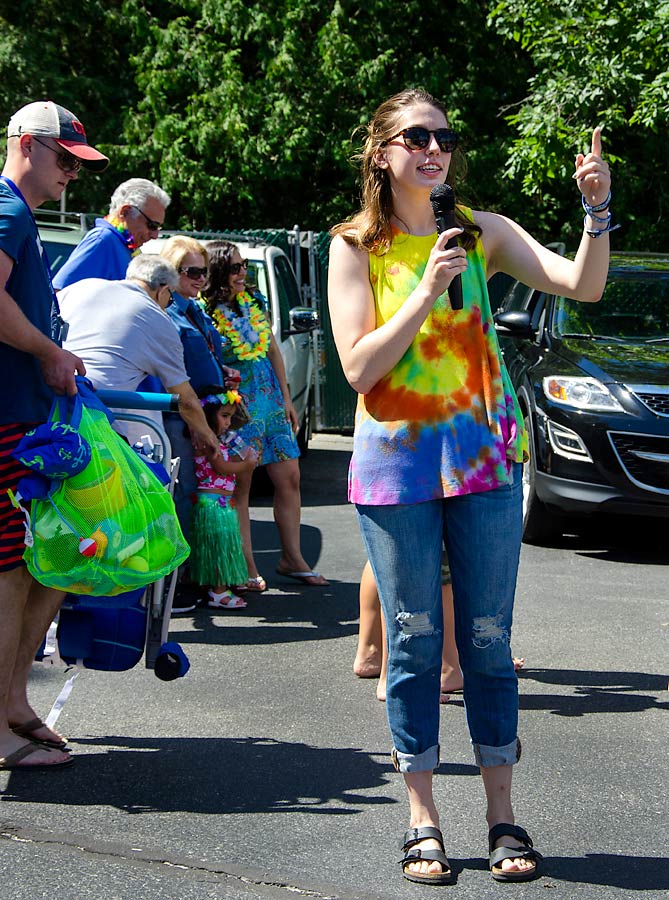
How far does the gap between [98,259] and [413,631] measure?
3.60 metres

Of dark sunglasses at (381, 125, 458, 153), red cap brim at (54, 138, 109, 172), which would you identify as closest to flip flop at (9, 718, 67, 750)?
red cap brim at (54, 138, 109, 172)

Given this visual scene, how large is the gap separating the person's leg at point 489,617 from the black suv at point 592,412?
445cm

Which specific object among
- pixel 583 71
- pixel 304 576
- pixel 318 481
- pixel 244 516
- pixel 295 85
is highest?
pixel 583 71

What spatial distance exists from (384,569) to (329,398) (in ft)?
37.1

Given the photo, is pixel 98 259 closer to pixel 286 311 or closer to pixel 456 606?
pixel 456 606

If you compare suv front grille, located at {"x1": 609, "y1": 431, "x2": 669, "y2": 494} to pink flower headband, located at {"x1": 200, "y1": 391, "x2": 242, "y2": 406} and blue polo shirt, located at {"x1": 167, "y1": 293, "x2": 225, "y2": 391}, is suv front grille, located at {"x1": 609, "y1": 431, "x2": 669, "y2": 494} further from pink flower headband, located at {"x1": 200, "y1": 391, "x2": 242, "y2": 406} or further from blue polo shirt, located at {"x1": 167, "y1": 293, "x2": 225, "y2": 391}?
blue polo shirt, located at {"x1": 167, "y1": 293, "x2": 225, "y2": 391}

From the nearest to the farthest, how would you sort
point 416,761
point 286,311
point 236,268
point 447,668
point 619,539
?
point 416,761 < point 447,668 < point 236,268 < point 619,539 < point 286,311

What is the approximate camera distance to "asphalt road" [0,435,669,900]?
3568 mm

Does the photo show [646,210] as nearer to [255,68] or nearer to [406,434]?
[255,68]

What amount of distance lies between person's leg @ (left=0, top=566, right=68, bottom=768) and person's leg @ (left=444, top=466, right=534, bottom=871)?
4.78ft

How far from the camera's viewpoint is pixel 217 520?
6.89 meters

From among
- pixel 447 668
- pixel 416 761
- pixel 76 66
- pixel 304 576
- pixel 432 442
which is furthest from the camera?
pixel 76 66

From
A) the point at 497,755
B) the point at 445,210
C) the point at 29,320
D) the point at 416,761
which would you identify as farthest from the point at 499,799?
the point at 29,320

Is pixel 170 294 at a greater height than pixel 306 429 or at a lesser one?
greater
